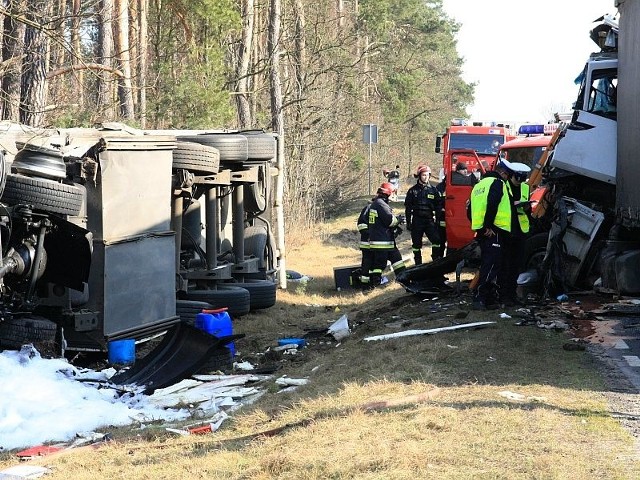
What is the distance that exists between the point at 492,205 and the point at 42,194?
4800 mm

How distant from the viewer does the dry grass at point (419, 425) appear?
5.43m

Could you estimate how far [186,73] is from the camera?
23.9 m

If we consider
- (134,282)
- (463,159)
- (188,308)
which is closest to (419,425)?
(134,282)

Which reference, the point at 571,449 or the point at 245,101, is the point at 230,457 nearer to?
the point at 571,449

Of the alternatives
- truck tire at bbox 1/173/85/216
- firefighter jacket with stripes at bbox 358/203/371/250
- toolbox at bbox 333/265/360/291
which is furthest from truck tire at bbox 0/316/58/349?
toolbox at bbox 333/265/360/291

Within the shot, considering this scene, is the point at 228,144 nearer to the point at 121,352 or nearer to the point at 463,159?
the point at 121,352

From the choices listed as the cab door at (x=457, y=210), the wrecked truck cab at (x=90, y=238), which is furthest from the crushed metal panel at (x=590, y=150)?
the cab door at (x=457, y=210)

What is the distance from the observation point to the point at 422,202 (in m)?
17.5

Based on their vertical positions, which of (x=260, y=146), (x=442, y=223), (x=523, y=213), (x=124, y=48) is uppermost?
(x=124, y=48)

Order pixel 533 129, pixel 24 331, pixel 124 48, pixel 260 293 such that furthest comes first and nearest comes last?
pixel 124 48 < pixel 533 129 < pixel 260 293 < pixel 24 331

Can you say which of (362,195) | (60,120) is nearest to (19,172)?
(60,120)

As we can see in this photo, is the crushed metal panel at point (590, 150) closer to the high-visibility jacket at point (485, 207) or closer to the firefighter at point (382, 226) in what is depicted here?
the high-visibility jacket at point (485, 207)

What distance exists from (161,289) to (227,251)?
3.78 m

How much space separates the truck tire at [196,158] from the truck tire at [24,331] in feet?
10.3
